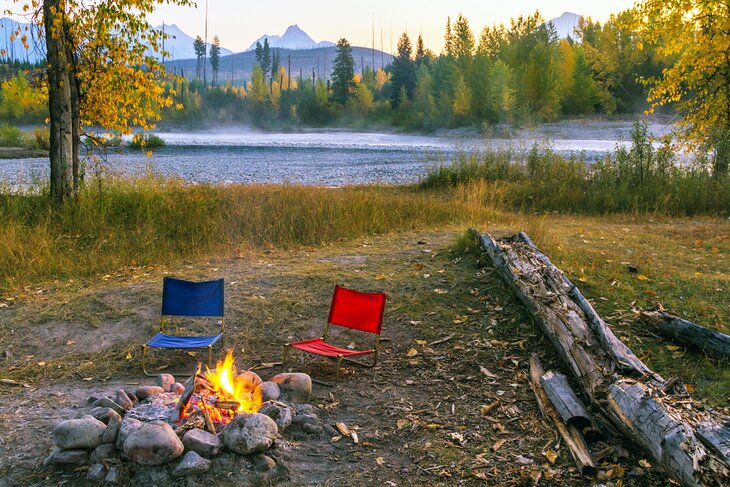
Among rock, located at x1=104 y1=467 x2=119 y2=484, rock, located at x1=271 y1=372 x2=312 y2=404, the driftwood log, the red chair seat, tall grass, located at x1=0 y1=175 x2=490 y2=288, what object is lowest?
rock, located at x1=104 y1=467 x2=119 y2=484

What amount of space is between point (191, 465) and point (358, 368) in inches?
83.0

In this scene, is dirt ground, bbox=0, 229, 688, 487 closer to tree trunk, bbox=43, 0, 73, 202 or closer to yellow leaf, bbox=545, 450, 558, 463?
yellow leaf, bbox=545, 450, 558, 463

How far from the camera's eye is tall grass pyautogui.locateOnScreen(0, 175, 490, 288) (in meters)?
8.73

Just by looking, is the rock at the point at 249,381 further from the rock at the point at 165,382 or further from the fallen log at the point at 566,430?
the fallen log at the point at 566,430

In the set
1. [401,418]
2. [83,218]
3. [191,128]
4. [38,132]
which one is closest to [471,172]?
[83,218]

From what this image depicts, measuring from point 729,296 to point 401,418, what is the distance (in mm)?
4419

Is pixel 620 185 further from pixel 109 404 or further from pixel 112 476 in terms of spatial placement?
pixel 112 476

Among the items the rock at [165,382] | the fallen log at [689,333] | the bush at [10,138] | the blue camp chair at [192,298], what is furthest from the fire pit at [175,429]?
the bush at [10,138]

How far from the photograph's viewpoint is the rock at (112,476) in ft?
12.2

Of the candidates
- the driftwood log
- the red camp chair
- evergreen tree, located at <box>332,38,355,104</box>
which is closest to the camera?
the driftwood log

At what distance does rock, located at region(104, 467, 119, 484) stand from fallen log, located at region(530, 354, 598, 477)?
2.63 m

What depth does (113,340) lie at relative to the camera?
6164 millimetres

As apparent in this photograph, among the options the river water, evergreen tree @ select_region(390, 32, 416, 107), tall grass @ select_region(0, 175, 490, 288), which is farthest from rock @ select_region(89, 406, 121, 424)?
evergreen tree @ select_region(390, 32, 416, 107)

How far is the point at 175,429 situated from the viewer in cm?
402
